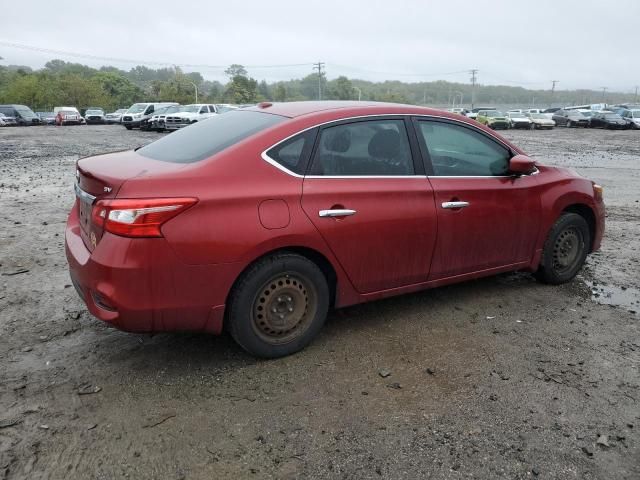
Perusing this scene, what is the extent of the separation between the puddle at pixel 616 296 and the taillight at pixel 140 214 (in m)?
3.73

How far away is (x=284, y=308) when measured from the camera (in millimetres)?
3494

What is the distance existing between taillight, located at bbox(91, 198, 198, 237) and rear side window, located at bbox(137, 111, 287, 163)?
48 centimetres

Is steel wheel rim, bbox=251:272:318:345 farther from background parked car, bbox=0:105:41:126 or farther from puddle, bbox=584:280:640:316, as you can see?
background parked car, bbox=0:105:41:126

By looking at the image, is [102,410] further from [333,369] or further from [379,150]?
[379,150]

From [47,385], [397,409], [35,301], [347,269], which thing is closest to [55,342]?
[47,385]

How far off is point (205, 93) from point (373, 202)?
124 metres

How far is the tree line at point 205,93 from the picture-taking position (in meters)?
70.6

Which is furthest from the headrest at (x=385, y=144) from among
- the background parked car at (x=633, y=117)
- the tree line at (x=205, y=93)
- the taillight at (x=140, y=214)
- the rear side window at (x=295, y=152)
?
the background parked car at (x=633, y=117)

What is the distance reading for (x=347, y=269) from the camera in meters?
3.64

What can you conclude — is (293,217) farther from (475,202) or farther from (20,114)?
(20,114)

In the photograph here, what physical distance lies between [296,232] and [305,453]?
4.24ft

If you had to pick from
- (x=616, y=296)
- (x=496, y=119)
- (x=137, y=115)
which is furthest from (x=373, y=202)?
(x=496, y=119)

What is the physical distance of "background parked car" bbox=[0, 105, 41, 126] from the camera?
38.6m

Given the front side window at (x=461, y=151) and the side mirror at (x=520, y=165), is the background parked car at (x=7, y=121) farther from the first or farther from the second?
A: the side mirror at (x=520, y=165)
